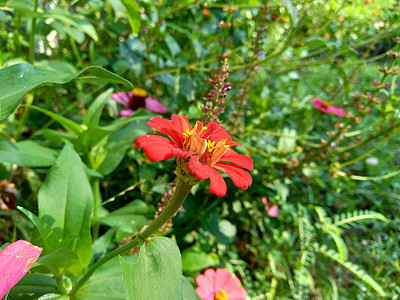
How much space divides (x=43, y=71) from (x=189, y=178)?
0.39 meters

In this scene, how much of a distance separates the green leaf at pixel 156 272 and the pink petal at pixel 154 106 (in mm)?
740

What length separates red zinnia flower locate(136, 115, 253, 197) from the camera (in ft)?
1.37

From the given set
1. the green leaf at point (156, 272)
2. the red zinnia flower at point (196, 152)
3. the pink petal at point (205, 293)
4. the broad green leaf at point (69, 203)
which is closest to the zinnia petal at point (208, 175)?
the red zinnia flower at point (196, 152)

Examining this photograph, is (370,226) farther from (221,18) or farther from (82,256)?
(82,256)

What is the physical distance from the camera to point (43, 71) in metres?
0.59

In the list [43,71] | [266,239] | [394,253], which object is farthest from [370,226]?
[43,71]

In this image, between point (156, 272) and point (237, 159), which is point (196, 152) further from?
point (156, 272)

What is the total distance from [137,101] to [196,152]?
81cm

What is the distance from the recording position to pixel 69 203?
70 cm

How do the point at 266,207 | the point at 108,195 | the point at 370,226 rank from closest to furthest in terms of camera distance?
the point at 108,195, the point at 266,207, the point at 370,226

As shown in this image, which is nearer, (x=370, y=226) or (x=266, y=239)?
(x=266, y=239)

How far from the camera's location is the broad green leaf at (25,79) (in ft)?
1.70

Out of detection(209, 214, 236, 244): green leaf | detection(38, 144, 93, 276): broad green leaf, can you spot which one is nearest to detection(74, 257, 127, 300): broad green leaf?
detection(38, 144, 93, 276): broad green leaf

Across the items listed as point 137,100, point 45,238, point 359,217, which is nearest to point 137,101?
point 137,100
